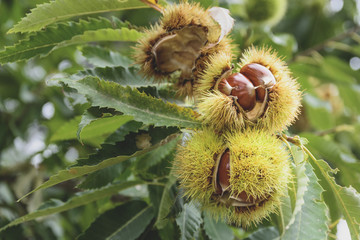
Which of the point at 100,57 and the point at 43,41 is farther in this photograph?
the point at 100,57

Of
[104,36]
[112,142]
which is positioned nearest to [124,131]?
[112,142]

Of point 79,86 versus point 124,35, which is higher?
point 124,35

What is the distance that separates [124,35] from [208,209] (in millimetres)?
645

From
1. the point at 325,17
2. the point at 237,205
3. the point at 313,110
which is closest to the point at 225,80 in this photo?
the point at 237,205

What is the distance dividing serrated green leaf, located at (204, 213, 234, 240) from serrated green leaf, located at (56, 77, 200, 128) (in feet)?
1.39

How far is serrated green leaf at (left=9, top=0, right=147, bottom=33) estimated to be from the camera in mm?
1075

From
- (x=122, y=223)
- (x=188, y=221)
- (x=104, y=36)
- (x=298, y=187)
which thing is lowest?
(x=122, y=223)

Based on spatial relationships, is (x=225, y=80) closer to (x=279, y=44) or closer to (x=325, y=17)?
(x=279, y=44)

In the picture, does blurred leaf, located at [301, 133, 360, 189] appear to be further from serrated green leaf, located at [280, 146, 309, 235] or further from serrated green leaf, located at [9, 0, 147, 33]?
serrated green leaf, located at [9, 0, 147, 33]

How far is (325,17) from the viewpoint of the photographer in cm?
335

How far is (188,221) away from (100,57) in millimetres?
675

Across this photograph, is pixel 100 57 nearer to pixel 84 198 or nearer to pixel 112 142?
pixel 112 142

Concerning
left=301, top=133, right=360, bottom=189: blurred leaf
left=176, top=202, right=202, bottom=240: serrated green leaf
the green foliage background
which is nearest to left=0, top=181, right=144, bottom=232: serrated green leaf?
the green foliage background

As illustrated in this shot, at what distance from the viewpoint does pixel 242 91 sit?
0.94 m
